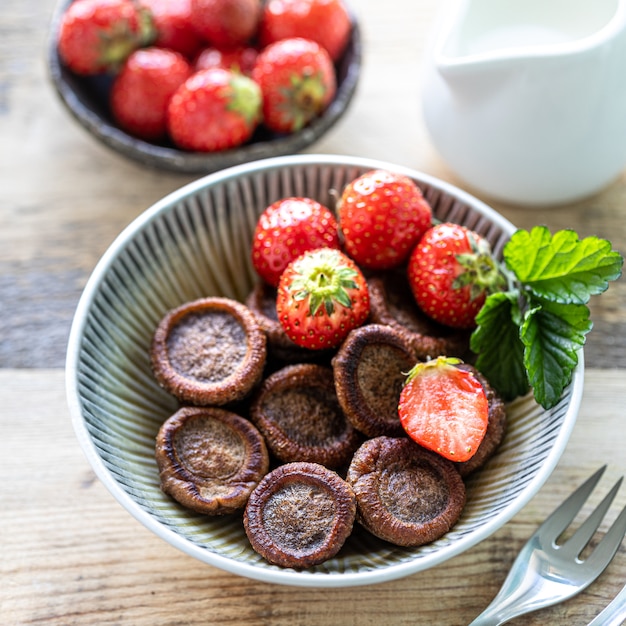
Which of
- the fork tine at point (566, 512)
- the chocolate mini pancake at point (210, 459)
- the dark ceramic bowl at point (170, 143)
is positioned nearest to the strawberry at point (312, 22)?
the dark ceramic bowl at point (170, 143)

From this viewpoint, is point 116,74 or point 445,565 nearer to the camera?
point 445,565

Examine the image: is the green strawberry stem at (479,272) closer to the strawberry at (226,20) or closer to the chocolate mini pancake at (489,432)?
the chocolate mini pancake at (489,432)

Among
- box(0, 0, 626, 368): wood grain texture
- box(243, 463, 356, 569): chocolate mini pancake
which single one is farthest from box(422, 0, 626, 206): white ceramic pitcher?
box(243, 463, 356, 569): chocolate mini pancake

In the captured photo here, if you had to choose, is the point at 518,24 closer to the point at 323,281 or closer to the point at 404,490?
the point at 323,281

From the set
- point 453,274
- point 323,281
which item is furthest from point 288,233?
point 453,274

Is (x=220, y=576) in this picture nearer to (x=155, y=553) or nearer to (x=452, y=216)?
(x=155, y=553)

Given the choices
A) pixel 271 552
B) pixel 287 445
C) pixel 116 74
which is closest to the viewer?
pixel 271 552

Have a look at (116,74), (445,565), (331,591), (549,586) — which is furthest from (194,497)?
(116,74)
